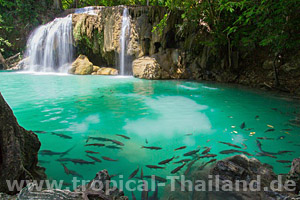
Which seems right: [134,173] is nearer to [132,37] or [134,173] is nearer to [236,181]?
[236,181]

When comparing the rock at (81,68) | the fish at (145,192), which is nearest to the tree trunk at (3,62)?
the rock at (81,68)

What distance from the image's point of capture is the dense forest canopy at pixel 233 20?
6437mm

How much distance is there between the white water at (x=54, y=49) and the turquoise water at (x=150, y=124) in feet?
37.5

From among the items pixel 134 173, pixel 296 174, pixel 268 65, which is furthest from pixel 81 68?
pixel 296 174

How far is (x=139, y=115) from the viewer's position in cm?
496

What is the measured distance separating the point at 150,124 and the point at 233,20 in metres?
9.28

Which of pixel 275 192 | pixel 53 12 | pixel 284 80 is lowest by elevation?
pixel 275 192

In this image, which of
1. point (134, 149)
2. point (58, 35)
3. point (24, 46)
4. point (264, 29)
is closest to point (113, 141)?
point (134, 149)

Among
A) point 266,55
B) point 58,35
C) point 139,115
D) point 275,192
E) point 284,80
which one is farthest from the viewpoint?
point 58,35

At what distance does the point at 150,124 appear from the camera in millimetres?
4316

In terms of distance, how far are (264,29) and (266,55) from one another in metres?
3.15

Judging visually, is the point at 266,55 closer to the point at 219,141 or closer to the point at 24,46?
the point at 219,141

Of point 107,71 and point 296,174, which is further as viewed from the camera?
point 107,71

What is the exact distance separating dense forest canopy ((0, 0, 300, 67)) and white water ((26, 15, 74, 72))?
16.5ft
